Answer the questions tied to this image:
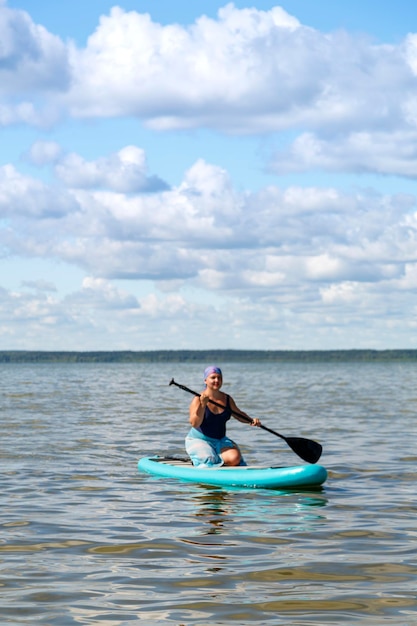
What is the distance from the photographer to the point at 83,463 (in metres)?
16.4

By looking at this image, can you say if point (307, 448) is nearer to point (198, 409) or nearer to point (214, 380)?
point (198, 409)

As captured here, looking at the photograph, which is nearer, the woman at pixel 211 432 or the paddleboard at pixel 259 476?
the paddleboard at pixel 259 476

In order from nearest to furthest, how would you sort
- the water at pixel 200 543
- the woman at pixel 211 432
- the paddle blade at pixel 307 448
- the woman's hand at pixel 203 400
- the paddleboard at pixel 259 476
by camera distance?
the water at pixel 200 543, the paddleboard at pixel 259 476, the woman's hand at pixel 203 400, the woman at pixel 211 432, the paddle blade at pixel 307 448

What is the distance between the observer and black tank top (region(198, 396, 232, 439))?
548 inches

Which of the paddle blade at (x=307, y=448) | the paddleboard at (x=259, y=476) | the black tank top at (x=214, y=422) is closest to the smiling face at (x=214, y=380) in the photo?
the black tank top at (x=214, y=422)

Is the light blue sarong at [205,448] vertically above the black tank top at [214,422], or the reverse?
the black tank top at [214,422]

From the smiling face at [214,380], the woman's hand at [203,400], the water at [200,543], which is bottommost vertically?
the water at [200,543]

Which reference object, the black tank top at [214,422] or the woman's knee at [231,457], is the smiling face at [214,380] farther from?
the woman's knee at [231,457]

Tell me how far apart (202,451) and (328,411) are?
17164 millimetres

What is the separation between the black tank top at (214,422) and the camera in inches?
548

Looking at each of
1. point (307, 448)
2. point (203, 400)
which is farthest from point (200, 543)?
point (307, 448)

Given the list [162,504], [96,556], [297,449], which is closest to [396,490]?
[297,449]

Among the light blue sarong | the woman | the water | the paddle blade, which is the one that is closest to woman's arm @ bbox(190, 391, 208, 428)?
the woman

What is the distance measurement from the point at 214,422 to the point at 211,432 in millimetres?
167
